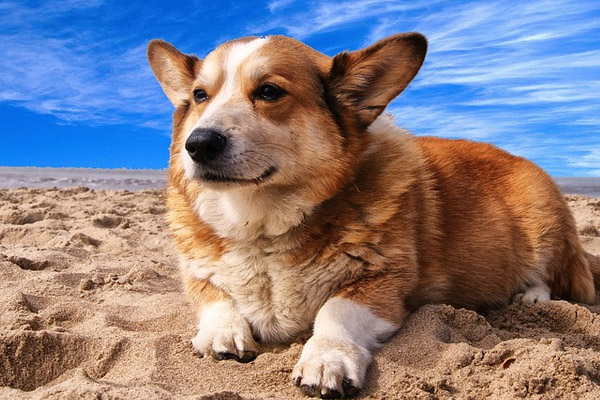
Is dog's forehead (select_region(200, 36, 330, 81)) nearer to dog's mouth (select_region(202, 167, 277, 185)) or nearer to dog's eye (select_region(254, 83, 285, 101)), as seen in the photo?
dog's eye (select_region(254, 83, 285, 101))

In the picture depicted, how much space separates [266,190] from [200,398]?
123 centimetres

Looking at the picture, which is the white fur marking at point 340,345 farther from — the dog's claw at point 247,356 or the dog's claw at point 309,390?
the dog's claw at point 247,356

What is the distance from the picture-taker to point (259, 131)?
3.08 meters

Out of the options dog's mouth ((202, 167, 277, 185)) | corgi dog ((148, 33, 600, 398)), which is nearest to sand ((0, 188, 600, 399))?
corgi dog ((148, 33, 600, 398))

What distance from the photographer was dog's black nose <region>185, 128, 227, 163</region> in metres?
2.89

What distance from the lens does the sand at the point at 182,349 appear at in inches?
98.3

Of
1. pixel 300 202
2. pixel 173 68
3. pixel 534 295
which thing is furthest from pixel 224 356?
pixel 534 295

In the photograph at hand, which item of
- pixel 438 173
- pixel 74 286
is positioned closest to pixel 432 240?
pixel 438 173

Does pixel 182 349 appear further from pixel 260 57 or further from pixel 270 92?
pixel 260 57

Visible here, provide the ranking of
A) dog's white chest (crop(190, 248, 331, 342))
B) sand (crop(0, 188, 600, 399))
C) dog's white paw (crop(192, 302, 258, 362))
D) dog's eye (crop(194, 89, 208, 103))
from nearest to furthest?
1. sand (crop(0, 188, 600, 399))
2. dog's white paw (crop(192, 302, 258, 362))
3. dog's white chest (crop(190, 248, 331, 342))
4. dog's eye (crop(194, 89, 208, 103))

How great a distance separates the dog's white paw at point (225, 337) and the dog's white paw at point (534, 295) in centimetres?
194

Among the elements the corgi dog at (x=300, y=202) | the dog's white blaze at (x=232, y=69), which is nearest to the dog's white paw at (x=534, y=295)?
the corgi dog at (x=300, y=202)

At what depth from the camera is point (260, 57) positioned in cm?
329

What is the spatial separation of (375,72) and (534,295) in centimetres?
192
